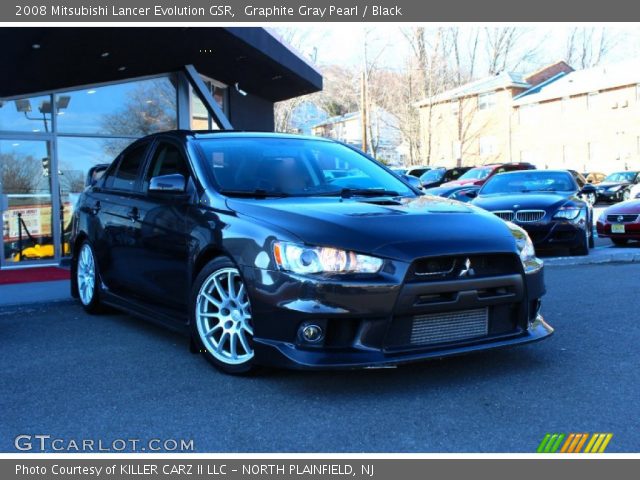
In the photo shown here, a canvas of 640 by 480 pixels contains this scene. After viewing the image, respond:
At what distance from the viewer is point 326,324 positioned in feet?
12.0

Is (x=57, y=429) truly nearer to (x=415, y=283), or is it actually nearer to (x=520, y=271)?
(x=415, y=283)

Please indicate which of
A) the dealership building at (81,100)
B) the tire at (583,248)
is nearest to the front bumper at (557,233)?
the tire at (583,248)

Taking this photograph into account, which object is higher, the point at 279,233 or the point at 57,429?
the point at 279,233

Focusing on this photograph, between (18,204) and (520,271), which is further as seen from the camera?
(18,204)

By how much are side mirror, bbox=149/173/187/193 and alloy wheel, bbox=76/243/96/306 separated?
1.74 metres

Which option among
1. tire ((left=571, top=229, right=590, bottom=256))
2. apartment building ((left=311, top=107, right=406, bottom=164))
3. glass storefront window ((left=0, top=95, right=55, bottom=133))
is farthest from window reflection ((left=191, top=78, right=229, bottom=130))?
apartment building ((left=311, top=107, right=406, bottom=164))

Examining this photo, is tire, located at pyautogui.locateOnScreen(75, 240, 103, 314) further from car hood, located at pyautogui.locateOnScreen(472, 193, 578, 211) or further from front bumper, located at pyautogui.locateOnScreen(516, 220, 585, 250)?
front bumper, located at pyautogui.locateOnScreen(516, 220, 585, 250)

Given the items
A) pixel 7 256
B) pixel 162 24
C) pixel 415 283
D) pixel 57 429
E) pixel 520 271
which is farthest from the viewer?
pixel 7 256

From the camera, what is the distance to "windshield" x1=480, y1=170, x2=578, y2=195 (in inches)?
439

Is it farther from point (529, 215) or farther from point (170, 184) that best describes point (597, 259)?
point (170, 184)
